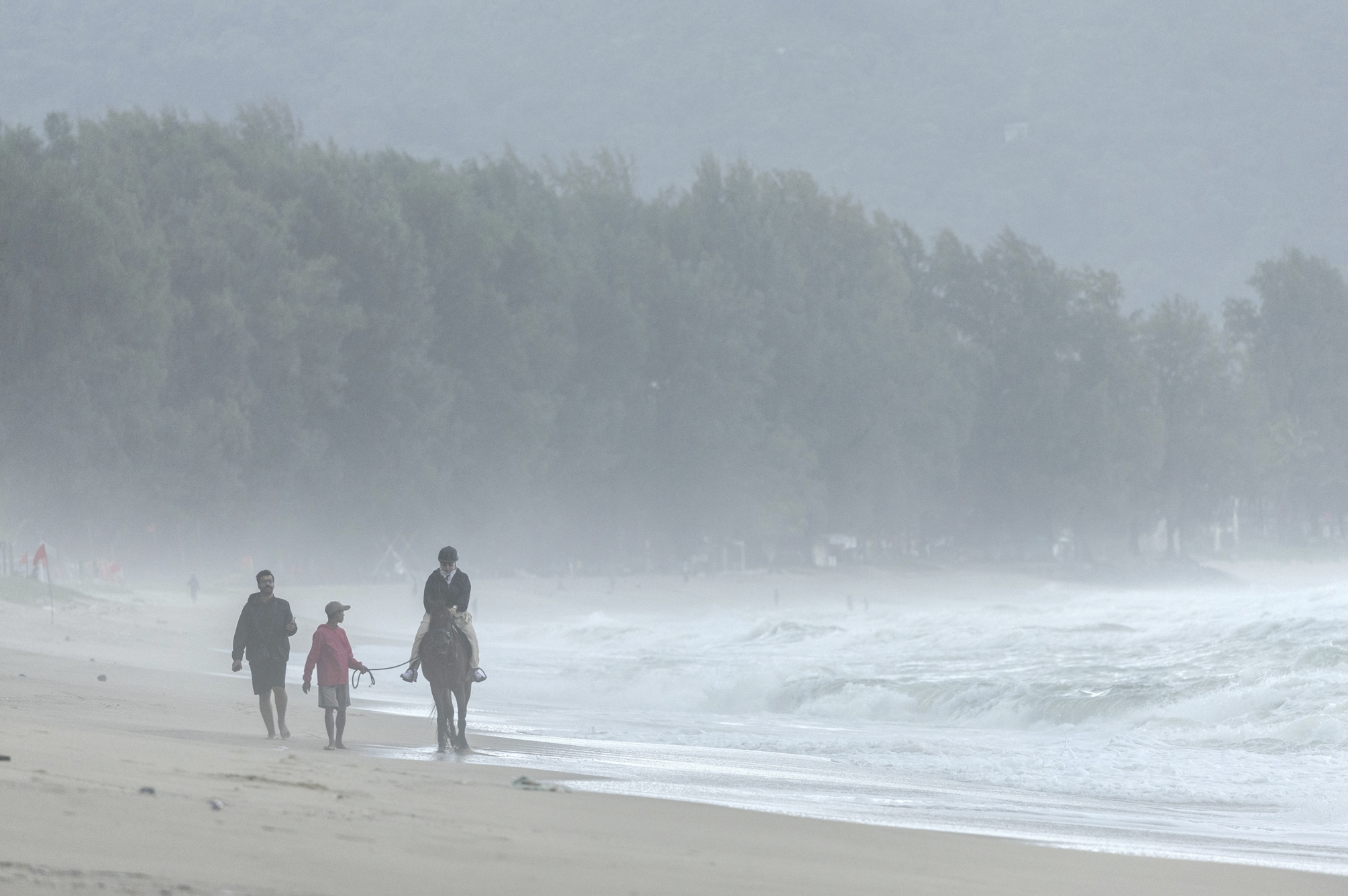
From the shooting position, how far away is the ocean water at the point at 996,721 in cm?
1176

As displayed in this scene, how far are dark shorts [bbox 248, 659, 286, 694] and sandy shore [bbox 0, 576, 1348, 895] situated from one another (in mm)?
1095

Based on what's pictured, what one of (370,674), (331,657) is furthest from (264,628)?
(370,674)

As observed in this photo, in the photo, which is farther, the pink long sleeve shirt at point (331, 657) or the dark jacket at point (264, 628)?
the dark jacket at point (264, 628)

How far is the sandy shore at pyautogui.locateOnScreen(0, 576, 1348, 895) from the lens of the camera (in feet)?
21.0

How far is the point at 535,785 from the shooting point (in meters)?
10.6

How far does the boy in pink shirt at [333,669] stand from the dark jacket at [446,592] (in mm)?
689

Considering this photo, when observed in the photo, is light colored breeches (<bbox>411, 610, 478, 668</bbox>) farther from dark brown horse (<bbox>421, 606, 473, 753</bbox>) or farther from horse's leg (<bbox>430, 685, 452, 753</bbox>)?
horse's leg (<bbox>430, 685, 452, 753</bbox>)

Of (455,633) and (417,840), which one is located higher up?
(455,633)

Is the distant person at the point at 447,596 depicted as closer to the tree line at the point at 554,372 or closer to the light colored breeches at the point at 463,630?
the light colored breeches at the point at 463,630

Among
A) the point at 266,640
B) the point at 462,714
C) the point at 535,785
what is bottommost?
the point at 535,785

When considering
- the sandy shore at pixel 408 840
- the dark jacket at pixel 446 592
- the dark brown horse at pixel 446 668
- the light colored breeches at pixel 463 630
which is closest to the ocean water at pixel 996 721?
the dark brown horse at pixel 446 668

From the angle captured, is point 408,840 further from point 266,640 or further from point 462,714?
point 266,640

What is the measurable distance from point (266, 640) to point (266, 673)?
28cm

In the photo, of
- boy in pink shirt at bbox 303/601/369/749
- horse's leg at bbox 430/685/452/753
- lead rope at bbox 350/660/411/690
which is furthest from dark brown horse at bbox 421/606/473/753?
boy in pink shirt at bbox 303/601/369/749
